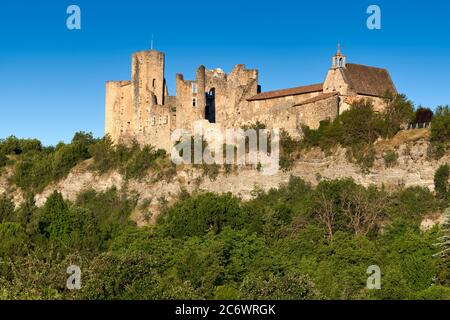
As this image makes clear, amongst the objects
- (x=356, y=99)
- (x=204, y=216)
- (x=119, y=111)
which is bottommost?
(x=204, y=216)

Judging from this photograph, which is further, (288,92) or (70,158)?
(70,158)

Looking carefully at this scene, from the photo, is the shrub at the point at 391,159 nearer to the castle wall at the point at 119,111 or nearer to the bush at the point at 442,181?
the bush at the point at 442,181

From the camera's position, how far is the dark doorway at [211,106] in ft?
222

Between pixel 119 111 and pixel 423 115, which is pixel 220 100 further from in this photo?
pixel 423 115

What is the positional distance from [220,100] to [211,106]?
1.88 metres

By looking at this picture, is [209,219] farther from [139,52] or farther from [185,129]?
[139,52]

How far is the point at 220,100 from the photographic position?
2621 inches

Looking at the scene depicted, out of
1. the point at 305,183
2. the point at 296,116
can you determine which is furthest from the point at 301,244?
the point at 296,116

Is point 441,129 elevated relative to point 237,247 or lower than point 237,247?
elevated

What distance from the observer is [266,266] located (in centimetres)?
4788

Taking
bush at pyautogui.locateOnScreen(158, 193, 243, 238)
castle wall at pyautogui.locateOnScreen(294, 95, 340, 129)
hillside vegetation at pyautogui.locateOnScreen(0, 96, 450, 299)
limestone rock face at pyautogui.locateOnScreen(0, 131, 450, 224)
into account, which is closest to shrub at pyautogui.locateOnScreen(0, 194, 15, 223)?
hillside vegetation at pyautogui.locateOnScreen(0, 96, 450, 299)
